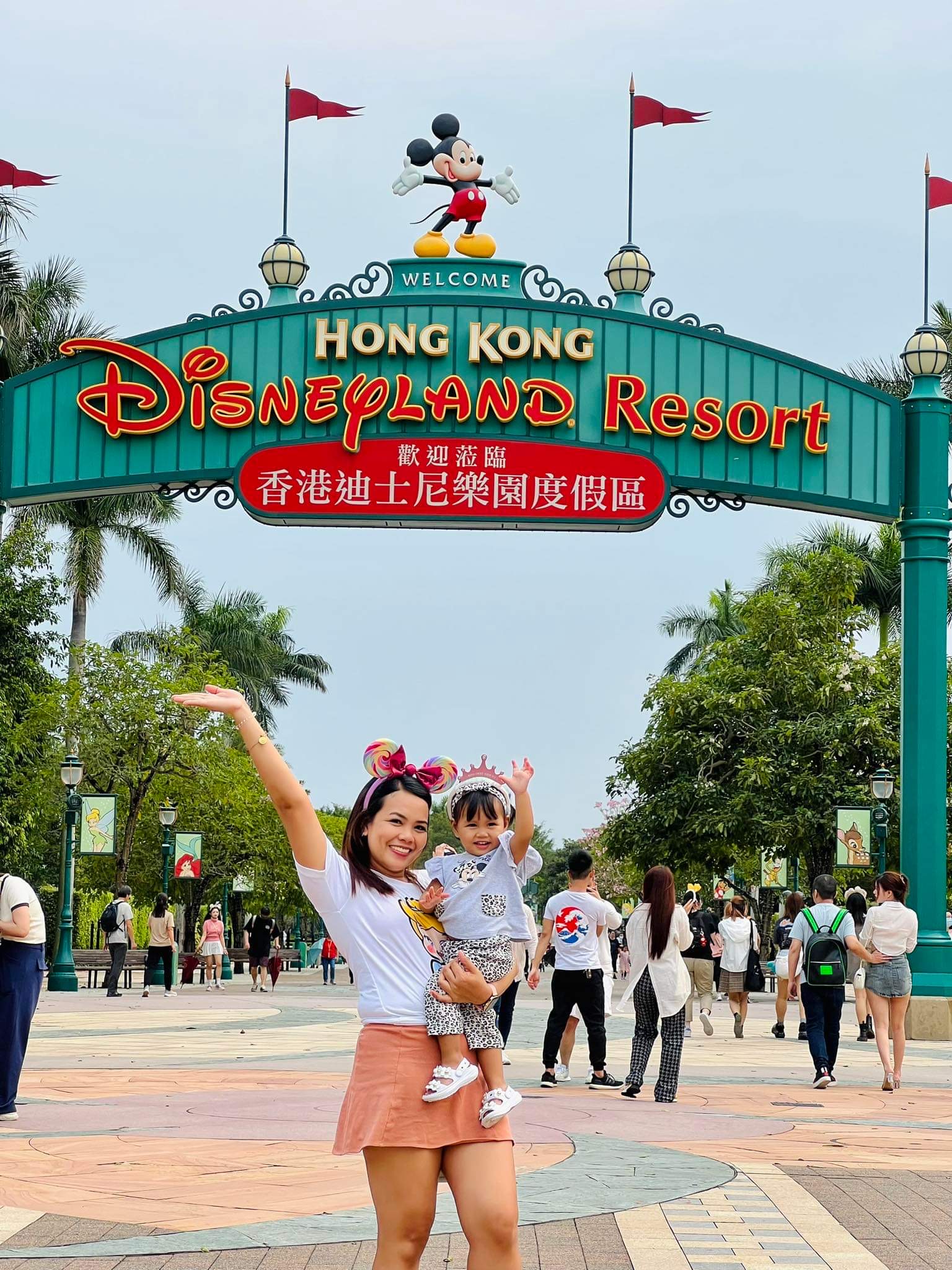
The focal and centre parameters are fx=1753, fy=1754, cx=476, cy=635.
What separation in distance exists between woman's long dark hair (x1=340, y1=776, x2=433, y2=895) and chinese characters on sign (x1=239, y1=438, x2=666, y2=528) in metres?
14.0

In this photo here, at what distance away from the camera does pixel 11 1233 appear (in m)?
6.99

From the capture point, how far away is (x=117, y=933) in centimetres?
2844

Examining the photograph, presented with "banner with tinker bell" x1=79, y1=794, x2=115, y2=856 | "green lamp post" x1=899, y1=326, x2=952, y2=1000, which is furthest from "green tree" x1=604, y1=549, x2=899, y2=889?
"green lamp post" x1=899, y1=326, x2=952, y2=1000

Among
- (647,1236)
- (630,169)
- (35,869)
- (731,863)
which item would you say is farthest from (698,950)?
(35,869)

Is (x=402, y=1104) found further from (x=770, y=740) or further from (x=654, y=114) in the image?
(x=770, y=740)

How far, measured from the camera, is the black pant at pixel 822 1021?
13.6 meters

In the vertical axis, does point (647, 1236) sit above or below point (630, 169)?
below

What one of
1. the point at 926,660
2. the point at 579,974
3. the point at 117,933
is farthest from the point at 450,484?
the point at 117,933

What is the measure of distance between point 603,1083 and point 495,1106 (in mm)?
8765

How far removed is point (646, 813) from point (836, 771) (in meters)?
4.10

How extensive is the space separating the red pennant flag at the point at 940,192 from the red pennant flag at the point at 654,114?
9.45 ft

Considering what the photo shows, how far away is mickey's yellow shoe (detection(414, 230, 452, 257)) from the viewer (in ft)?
65.7

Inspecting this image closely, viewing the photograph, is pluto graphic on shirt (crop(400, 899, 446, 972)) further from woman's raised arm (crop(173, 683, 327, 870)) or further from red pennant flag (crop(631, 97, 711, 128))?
red pennant flag (crop(631, 97, 711, 128))

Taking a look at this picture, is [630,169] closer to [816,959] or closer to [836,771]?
[816,959]
